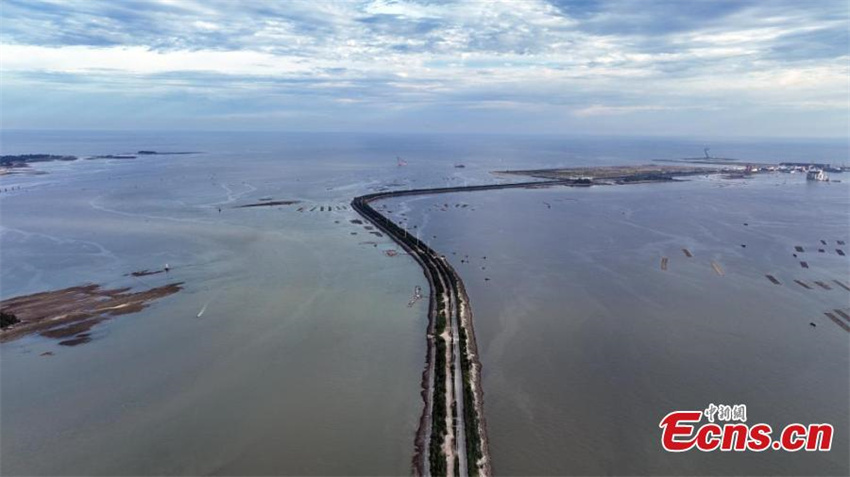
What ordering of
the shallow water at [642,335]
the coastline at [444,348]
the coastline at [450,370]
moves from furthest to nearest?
the shallow water at [642,335], the coastline at [444,348], the coastline at [450,370]

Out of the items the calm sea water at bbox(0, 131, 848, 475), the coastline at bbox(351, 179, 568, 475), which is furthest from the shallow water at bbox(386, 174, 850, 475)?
the coastline at bbox(351, 179, 568, 475)

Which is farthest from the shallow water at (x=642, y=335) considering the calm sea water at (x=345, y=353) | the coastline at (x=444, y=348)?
the coastline at (x=444, y=348)

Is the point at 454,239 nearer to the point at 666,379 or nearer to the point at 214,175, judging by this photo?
the point at 666,379

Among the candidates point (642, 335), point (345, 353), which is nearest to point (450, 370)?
point (345, 353)

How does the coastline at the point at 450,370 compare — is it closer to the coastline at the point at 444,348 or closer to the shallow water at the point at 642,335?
the coastline at the point at 444,348

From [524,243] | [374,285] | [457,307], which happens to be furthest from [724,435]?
[524,243]

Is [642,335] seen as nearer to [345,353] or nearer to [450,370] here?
[450,370]
